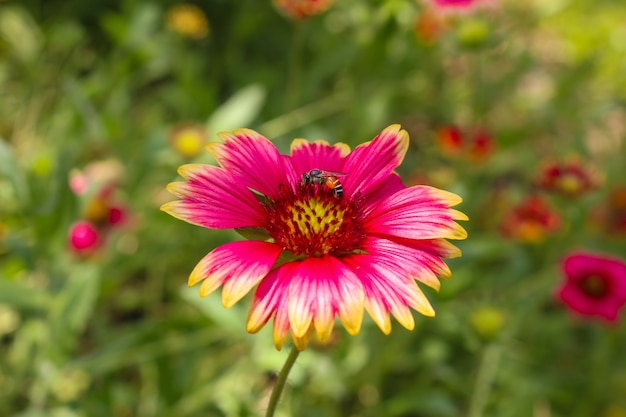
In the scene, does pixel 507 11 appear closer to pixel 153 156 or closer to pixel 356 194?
pixel 153 156

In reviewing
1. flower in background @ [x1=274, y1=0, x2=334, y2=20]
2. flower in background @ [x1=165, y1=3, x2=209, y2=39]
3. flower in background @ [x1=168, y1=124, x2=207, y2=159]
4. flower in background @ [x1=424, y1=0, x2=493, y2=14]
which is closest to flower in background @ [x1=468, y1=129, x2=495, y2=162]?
flower in background @ [x1=424, y1=0, x2=493, y2=14]

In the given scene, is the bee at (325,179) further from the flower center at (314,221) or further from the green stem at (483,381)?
the green stem at (483,381)

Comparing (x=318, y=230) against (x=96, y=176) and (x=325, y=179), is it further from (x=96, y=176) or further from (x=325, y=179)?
(x=96, y=176)

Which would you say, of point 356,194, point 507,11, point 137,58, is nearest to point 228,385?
point 356,194

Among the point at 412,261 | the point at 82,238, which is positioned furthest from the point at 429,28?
the point at 412,261

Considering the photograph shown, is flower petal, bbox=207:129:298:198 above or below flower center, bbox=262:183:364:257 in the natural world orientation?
above

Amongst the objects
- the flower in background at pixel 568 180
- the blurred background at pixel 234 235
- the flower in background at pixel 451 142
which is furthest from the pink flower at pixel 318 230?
the flower in background at pixel 451 142

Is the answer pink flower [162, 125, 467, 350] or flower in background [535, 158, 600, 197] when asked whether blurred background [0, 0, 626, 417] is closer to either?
flower in background [535, 158, 600, 197]
